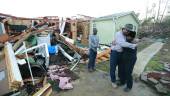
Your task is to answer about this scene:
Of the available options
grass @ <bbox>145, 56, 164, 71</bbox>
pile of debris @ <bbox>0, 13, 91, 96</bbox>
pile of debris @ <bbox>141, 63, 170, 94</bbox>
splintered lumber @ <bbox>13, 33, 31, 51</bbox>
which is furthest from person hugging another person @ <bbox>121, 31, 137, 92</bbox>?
splintered lumber @ <bbox>13, 33, 31, 51</bbox>

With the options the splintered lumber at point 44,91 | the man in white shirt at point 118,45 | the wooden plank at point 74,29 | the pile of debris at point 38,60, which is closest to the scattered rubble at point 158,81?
the man in white shirt at point 118,45

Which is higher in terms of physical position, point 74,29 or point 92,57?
point 74,29

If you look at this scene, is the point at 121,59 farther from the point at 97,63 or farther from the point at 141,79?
the point at 97,63

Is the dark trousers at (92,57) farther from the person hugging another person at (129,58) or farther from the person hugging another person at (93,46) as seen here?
the person hugging another person at (129,58)

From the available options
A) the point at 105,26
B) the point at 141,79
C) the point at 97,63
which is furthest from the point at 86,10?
the point at 141,79

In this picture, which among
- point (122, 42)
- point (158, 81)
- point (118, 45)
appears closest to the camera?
point (122, 42)

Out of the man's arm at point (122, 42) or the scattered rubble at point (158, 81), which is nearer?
the man's arm at point (122, 42)

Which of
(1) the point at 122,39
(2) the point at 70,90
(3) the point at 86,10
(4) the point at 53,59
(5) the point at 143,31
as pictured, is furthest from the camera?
(3) the point at 86,10

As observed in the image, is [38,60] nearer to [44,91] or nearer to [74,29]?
[44,91]

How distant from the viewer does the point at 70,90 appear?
5980 millimetres

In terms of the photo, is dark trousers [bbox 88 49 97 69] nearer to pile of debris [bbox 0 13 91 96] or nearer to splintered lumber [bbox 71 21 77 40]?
pile of debris [bbox 0 13 91 96]

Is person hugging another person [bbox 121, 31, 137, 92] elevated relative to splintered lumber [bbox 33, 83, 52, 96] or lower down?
elevated

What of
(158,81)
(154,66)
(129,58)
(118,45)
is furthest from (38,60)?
(154,66)

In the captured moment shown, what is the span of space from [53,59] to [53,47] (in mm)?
594
